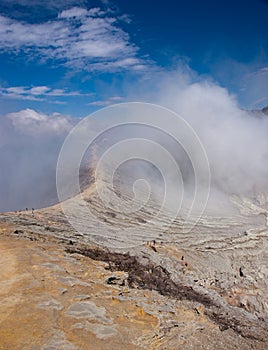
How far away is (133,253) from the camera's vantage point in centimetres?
2753

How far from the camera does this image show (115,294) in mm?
15734

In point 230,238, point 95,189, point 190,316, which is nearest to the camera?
point 190,316

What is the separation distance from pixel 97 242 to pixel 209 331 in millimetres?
16853

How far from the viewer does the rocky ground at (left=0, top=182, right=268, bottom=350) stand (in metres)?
11.6

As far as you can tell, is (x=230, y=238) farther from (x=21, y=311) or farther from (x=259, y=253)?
(x=21, y=311)

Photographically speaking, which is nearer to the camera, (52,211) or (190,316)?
(190,316)

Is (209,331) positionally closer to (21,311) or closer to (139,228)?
(21,311)

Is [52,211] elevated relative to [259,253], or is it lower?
elevated

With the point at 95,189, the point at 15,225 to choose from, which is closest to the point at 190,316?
the point at 15,225

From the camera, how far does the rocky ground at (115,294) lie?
1155 centimetres

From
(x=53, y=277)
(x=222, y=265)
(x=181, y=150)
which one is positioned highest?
(x=181, y=150)

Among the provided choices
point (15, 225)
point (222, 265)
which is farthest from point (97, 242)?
point (222, 265)

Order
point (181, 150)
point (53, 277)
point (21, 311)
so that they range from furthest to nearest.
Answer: point (181, 150)
point (53, 277)
point (21, 311)

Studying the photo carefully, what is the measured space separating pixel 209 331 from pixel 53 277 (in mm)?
8130
